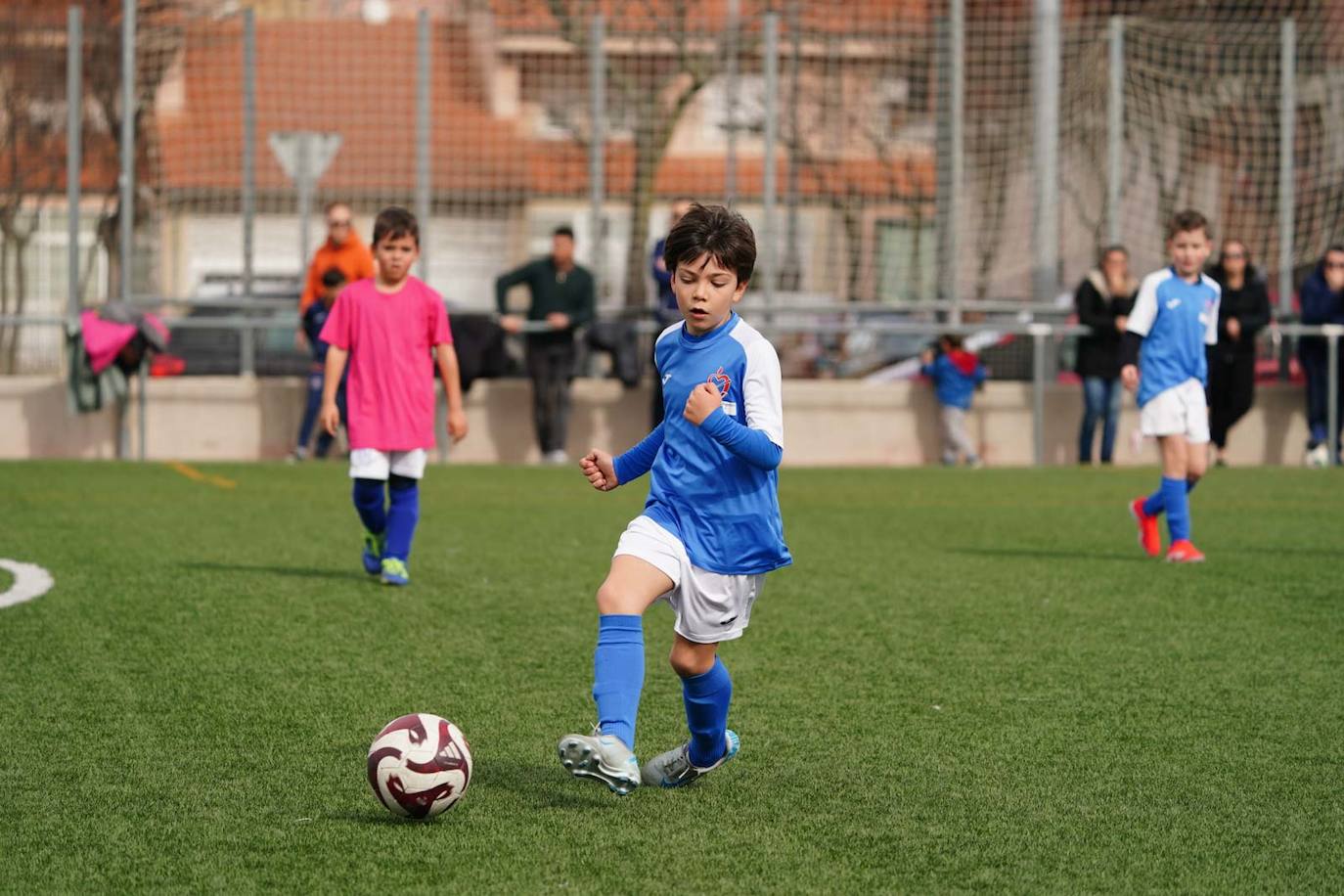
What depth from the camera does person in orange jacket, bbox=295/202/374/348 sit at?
14.8 metres

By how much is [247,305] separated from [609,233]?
3.11 metres

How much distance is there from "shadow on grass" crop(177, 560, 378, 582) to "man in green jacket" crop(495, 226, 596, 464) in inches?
270

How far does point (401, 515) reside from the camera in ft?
28.8

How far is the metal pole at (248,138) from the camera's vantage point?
16.5 m

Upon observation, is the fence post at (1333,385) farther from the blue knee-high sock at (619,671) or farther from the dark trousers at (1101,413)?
the blue knee-high sock at (619,671)

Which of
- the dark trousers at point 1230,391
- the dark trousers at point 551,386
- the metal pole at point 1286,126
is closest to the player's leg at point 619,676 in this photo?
the dark trousers at point 551,386

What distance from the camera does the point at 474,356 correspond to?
1641 cm

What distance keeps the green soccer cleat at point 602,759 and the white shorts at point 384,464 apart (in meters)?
4.16

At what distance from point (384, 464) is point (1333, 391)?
34.6 feet

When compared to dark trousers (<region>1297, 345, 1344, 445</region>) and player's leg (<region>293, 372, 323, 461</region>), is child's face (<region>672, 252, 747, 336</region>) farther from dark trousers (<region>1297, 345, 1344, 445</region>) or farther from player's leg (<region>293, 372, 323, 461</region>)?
dark trousers (<region>1297, 345, 1344, 445</region>)

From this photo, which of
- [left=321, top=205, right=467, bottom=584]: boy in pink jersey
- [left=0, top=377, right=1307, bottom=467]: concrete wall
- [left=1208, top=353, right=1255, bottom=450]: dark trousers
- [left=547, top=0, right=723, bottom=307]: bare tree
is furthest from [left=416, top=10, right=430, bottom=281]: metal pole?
[left=321, top=205, right=467, bottom=584]: boy in pink jersey

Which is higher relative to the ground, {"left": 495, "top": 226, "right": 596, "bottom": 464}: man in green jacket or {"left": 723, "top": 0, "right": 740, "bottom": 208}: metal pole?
{"left": 723, "top": 0, "right": 740, "bottom": 208}: metal pole

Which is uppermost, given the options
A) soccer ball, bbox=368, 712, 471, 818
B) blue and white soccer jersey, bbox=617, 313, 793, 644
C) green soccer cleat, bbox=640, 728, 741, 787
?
blue and white soccer jersey, bbox=617, 313, 793, 644

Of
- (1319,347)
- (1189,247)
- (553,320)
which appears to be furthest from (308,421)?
(1189,247)
